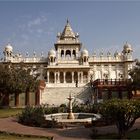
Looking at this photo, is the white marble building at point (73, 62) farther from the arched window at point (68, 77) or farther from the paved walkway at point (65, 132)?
the paved walkway at point (65, 132)

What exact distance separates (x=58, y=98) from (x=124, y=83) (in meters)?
10.3

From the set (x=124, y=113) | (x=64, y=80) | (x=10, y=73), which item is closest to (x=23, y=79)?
(x=10, y=73)

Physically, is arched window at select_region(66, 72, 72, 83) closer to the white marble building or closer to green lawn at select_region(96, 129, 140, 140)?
the white marble building

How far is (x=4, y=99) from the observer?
48.2 m

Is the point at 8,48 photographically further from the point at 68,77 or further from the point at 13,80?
the point at 13,80

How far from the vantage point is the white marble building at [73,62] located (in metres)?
77.4

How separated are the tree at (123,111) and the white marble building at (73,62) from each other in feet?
180

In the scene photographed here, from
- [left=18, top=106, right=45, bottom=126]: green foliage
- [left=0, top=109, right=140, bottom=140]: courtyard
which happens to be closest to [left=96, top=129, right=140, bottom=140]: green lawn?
[left=0, top=109, right=140, bottom=140]: courtyard

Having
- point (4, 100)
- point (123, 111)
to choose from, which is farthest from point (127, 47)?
point (123, 111)

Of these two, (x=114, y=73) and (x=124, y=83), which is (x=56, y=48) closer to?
(x=114, y=73)

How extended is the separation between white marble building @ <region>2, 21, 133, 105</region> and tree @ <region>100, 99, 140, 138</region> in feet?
180

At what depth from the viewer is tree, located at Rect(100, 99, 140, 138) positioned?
18.5m

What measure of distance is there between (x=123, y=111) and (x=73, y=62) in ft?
198

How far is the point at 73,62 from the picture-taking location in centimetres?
7856
